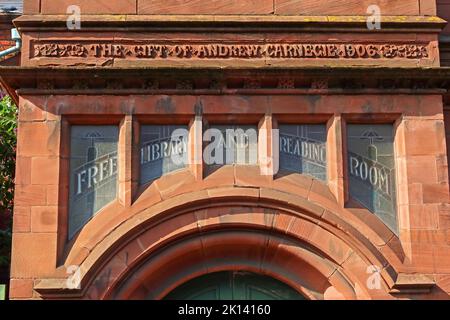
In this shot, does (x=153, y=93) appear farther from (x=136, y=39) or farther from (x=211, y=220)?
(x=211, y=220)

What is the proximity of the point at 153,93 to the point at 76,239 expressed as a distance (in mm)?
1889

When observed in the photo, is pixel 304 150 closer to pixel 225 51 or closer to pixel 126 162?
pixel 225 51

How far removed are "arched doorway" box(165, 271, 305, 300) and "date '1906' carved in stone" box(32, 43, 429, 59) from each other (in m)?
2.61

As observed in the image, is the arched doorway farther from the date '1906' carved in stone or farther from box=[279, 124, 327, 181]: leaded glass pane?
the date '1906' carved in stone

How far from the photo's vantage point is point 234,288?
968 cm

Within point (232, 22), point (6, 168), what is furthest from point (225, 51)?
point (6, 168)

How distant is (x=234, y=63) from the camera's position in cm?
964

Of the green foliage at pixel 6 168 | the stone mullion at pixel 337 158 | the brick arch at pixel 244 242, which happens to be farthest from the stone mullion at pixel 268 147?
the green foliage at pixel 6 168

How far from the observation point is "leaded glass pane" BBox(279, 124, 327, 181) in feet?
31.2

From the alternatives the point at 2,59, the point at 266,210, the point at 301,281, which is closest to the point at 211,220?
the point at 266,210

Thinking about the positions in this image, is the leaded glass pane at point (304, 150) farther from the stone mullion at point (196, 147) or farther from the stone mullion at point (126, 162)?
the stone mullion at point (126, 162)

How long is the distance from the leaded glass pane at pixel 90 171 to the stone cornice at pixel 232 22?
1.25 metres

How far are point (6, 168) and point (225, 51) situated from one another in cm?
390

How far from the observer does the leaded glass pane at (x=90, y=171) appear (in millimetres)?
9352
